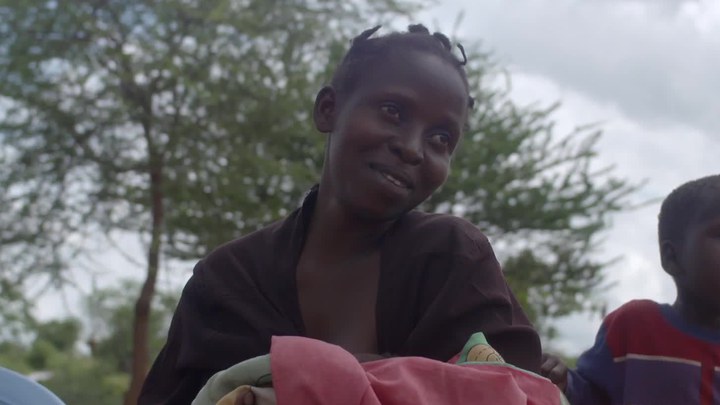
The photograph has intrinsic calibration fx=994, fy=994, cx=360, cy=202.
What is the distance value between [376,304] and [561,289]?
1408cm

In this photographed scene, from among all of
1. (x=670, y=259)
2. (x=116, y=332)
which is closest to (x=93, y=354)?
(x=116, y=332)

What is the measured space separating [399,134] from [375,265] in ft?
0.91

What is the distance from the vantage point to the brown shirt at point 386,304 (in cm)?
178

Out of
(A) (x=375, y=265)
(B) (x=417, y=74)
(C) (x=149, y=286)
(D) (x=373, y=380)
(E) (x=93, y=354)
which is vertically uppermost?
(B) (x=417, y=74)

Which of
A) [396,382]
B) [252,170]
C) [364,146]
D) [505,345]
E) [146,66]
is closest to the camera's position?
[396,382]

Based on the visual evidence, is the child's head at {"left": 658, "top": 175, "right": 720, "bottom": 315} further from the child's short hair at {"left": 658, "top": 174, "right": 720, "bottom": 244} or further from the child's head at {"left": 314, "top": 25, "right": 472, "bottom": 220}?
the child's head at {"left": 314, "top": 25, "right": 472, "bottom": 220}

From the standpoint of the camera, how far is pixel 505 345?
1755mm

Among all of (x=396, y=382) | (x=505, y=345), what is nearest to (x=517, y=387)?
(x=396, y=382)

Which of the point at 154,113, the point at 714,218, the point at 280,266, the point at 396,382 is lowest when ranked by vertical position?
the point at 396,382

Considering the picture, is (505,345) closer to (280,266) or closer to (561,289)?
(280,266)

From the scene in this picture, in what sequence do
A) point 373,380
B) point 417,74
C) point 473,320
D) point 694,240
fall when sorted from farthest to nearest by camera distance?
point 694,240 → point 417,74 → point 473,320 → point 373,380

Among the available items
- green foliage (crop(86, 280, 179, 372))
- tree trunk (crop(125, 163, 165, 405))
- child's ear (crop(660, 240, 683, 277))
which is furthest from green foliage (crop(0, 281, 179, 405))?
child's ear (crop(660, 240, 683, 277))

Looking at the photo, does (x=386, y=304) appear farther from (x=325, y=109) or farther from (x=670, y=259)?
(x=670, y=259)

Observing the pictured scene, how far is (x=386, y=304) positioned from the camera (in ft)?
6.19
